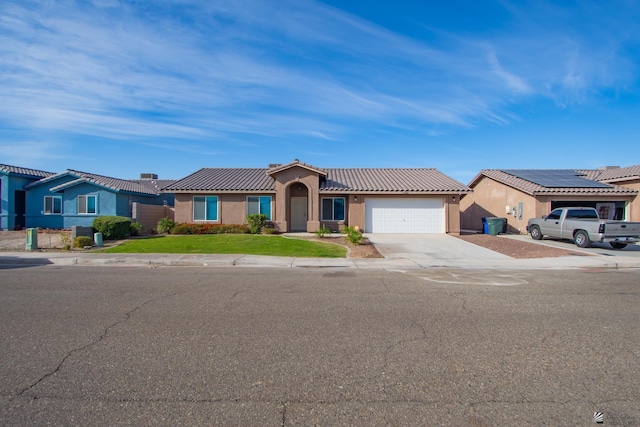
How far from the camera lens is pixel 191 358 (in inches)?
177

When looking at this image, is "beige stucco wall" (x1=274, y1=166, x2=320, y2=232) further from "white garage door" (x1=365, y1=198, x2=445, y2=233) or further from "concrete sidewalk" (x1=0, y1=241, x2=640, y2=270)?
"concrete sidewalk" (x1=0, y1=241, x2=640, y2=270)

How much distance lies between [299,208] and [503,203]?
15.0 m

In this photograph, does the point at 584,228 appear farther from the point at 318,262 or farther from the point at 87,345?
the point at 87,345

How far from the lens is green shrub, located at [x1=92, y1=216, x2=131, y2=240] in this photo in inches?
799

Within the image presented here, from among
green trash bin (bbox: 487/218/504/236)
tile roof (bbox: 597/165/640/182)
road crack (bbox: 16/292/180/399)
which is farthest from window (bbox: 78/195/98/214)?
tile roof (bbox: 597/165/640/182)

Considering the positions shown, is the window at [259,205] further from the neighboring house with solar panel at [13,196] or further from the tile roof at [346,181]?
the neighboring house with solar panel at [13,196]

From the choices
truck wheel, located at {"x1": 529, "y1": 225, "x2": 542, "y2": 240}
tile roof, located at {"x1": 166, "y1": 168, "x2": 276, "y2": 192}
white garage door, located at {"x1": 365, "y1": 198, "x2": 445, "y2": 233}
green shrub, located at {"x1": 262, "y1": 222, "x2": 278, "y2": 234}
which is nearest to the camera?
truck wheel, located at {"x1": 529, "y1": 225, "x2": 542, "y2": 240}

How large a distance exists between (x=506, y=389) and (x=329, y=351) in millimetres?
1989

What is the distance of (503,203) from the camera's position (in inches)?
1099

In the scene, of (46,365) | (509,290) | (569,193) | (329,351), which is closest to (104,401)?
(46,365)

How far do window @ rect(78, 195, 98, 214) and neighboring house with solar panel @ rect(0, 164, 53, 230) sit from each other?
4.47m

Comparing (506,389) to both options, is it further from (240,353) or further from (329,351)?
(240,353)

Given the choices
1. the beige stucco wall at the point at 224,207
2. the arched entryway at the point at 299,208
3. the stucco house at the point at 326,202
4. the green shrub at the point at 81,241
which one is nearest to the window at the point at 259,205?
the stucco house at the point at 326,202

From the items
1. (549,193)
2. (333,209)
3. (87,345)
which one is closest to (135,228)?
(333,209)
